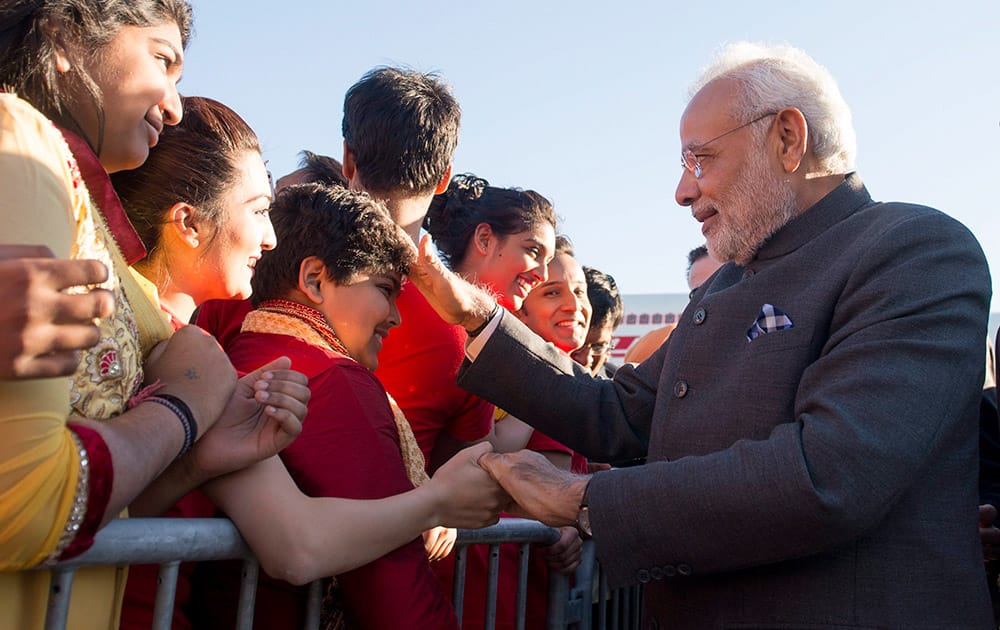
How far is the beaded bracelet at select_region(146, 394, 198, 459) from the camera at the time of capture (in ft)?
5.54

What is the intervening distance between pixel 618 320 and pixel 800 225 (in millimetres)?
3496

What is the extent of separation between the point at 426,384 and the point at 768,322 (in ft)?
3.64

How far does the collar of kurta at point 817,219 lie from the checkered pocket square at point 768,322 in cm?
27

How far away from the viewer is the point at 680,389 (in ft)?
8.21

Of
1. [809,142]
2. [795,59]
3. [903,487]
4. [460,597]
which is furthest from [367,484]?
[795,59]

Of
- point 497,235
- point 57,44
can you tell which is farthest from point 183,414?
point 497,235

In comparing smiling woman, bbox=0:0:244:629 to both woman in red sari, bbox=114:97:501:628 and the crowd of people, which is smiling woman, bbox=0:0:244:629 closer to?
the crowd of people

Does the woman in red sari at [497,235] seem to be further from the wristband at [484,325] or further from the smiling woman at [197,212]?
the smiling woman at [197,212]

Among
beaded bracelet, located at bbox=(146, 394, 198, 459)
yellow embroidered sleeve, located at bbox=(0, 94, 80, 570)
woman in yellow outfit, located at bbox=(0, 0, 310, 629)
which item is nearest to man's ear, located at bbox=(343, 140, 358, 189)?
woman in yellow outfit, located at bbox=(0, 0, 310, 629)

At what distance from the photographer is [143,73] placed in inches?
74.0

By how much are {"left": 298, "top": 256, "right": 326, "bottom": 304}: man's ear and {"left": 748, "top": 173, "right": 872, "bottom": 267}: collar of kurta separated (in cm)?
121

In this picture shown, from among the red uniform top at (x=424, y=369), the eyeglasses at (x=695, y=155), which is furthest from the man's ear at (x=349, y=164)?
the eyeglasses at (x=695, y=155)

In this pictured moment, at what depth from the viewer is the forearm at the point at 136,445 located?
149cm

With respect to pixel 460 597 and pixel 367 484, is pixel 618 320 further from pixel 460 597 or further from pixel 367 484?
pixel 367 484
